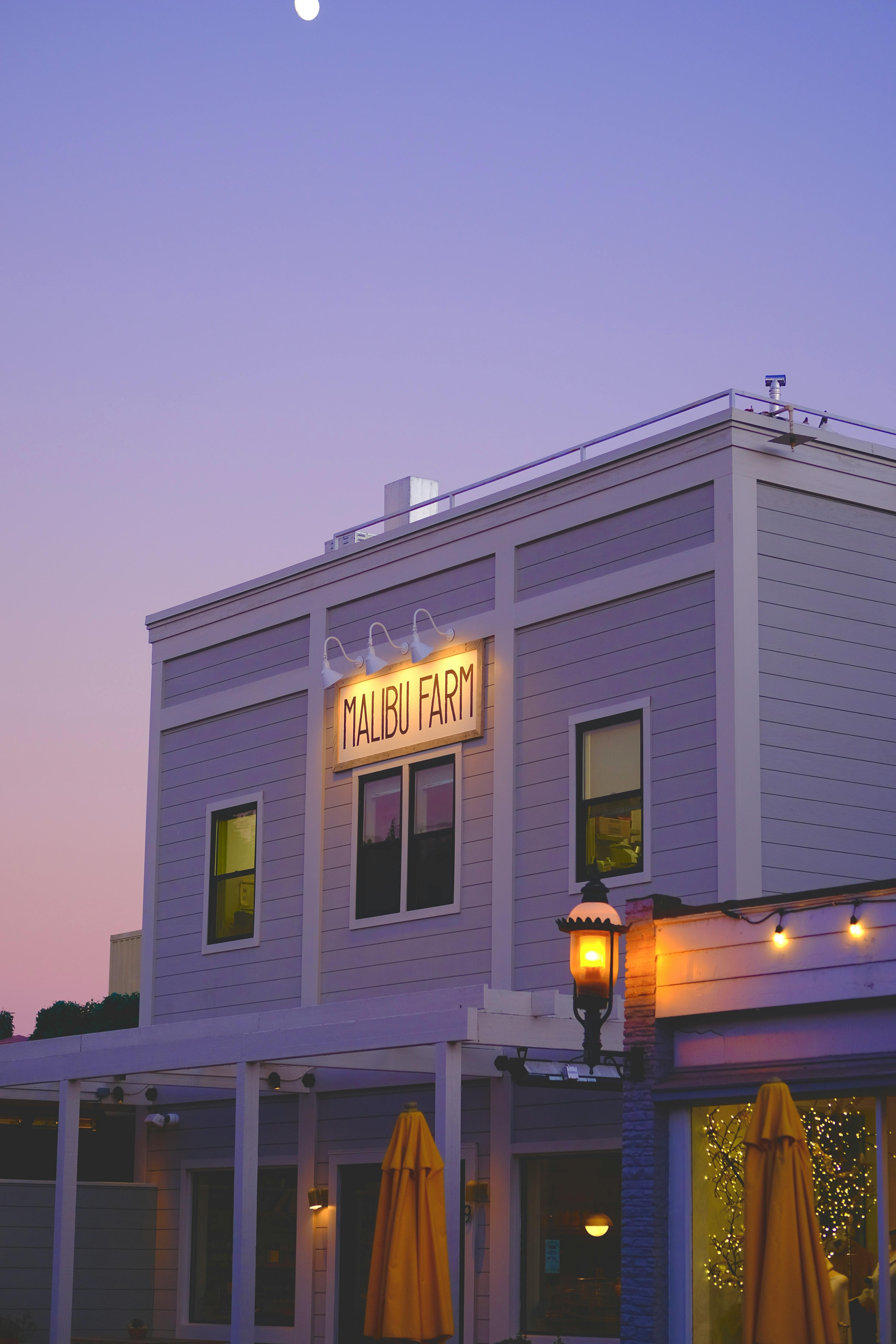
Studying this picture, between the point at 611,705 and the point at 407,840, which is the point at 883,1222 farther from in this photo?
the point at 407,840

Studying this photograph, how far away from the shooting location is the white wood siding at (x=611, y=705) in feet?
50.8

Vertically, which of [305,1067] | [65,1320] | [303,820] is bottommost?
[65,1320]

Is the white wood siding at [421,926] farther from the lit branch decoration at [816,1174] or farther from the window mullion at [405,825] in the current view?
the lit branch decoration at [816,1174]

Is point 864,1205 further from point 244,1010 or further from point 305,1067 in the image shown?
point 244,1010

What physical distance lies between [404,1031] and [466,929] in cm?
327

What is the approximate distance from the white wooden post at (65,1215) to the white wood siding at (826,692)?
7.15 metres

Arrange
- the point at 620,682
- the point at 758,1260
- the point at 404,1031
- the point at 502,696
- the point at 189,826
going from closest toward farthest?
1. the point at 758,1260
2. the point at 404,1031
3. the point at 620,682
4. the point at 502,696
5. the point at 189,826

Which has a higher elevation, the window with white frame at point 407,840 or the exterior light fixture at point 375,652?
the exterior light fixture at point 375,652

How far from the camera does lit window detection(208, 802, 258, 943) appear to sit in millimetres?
20562

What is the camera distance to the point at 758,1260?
10.5m

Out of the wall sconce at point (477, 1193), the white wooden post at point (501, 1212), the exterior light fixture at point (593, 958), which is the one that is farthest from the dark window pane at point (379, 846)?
the exterior light fixture at point (593, 958)

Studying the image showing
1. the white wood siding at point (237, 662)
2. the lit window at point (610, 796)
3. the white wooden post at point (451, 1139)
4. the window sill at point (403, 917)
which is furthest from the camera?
the white wood siding at point (237, 662)

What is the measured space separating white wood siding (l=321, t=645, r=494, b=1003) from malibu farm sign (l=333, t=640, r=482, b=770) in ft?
0.46

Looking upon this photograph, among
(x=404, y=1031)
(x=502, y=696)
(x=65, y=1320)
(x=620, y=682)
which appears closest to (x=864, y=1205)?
(x=404, y=1031)
